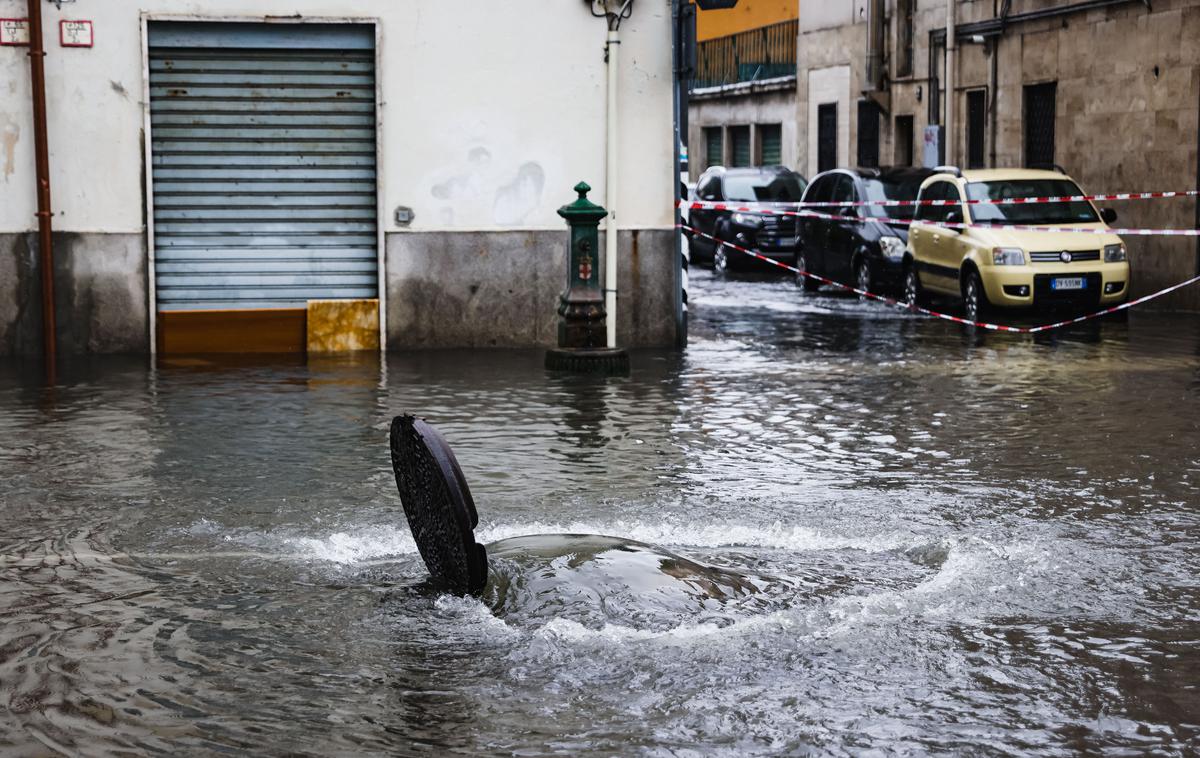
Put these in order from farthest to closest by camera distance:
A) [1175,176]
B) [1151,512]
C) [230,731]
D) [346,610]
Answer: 1. [1175,176]
2. [1151,512]
3. [346,610]
4. [230,731]

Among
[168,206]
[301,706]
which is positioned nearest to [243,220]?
[168,206]

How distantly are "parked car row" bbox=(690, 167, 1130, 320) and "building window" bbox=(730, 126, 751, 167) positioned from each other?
19.5m

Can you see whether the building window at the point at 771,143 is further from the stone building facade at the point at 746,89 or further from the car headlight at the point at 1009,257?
the car headlight at the point at 1009,257

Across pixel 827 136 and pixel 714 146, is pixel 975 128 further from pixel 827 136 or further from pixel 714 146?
pixel 714 146

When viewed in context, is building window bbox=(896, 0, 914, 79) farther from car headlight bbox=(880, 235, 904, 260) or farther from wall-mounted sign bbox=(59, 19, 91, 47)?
wall-mounted sign bbox=(59, 19, 91, 47)

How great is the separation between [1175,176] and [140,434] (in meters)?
14.4

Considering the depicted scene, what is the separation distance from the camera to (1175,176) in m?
20.8

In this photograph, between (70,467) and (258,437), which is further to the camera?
(258,437)

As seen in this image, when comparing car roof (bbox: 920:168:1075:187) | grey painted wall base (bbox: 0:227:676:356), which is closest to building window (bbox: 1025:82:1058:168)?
car roof (bbox: 920:168:1075:187)

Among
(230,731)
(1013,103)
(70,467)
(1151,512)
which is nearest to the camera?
(230,731)

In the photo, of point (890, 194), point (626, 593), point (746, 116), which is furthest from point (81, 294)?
point (746, 116)

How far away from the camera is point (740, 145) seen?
147 ft

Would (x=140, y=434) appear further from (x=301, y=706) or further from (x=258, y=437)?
(x=301, y=706)

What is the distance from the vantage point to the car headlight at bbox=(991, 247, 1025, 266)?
17641 millimetres
